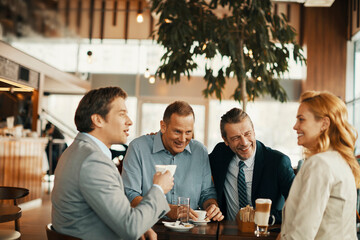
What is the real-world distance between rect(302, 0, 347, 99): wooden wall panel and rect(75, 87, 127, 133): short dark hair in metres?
9.42

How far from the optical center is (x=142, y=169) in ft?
8.75

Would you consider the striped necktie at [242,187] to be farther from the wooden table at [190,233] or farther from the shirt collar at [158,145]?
the wooden table at [190,233]

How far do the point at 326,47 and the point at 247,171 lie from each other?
884cm

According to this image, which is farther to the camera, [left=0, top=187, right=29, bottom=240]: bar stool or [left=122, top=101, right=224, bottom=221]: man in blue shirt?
[left=0, top=187, right=29, bottom=240]: bar stool

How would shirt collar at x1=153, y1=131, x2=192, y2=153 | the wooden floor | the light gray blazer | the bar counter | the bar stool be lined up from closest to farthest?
the light gray blazer < shirt collar at x1=153, y1=131, x2=192, y2=153 < the bar stool < the wooden floor < the bar counter

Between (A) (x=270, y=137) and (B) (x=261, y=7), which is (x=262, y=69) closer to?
(B) (x=261, y=7)

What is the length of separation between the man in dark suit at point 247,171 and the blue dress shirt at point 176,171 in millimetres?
105

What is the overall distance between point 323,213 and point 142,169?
4.31ft

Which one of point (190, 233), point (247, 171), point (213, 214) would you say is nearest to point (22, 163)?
point (247, 171)

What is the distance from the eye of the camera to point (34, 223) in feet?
19.0

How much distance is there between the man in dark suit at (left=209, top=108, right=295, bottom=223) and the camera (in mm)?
2568

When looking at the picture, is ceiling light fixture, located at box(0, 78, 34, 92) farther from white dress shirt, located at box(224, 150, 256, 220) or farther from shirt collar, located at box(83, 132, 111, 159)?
A: shirt collar, located at box(83, 132, 111, 159)

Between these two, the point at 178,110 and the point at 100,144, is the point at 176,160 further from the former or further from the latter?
the point at 100,144

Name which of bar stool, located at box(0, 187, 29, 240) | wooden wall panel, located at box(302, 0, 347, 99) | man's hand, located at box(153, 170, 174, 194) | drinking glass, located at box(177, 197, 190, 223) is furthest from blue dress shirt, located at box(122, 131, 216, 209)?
wooden wall panel, located at box(302, 0, 347, 99)
